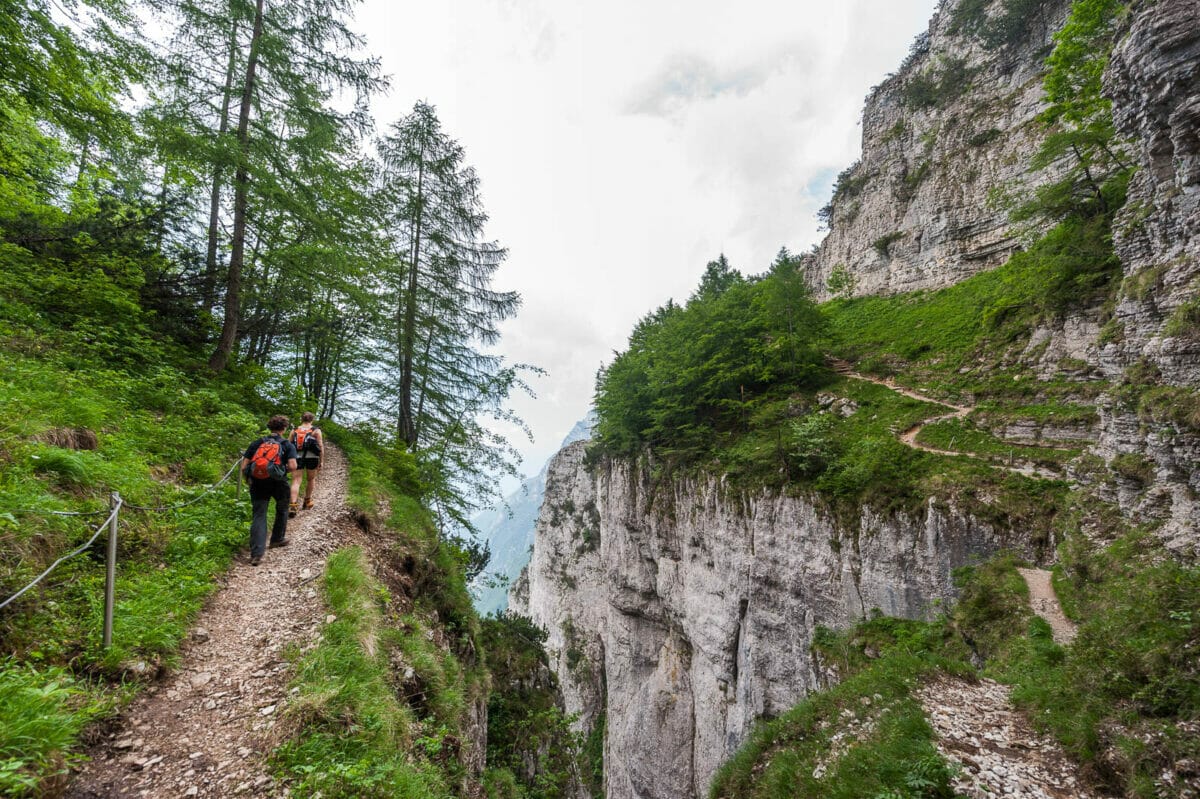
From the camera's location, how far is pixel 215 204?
39.8ft

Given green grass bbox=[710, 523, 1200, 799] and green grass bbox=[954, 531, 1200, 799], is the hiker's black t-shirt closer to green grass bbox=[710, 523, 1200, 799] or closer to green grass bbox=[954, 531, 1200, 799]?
green grass bbox=[710, 523, 1200, 799]

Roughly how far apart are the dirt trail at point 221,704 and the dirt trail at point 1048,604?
479 inches

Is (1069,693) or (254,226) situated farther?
(254,226)

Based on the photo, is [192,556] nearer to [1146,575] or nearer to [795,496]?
[1146,575]

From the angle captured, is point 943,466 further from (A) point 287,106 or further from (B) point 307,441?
(A) point 287,106

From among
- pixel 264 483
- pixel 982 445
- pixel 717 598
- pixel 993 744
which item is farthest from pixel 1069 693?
pixel 717 598

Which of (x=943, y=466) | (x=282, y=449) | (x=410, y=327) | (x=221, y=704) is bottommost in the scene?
(x=221, y=704)

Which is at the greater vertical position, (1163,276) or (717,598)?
(1163,276)

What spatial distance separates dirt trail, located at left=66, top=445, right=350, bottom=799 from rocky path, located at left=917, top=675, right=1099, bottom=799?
24.8 ft

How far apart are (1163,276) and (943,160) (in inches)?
1316

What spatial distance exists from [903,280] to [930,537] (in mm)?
29417

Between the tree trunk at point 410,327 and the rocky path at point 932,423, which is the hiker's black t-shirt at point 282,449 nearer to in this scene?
the tree trunk at point 410,327

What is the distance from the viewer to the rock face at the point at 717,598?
1473 cm

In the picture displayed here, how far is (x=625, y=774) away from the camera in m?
27.3
